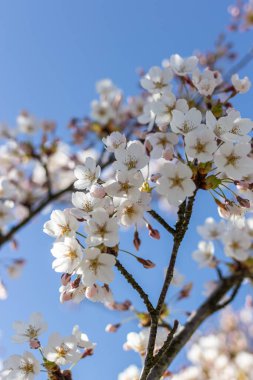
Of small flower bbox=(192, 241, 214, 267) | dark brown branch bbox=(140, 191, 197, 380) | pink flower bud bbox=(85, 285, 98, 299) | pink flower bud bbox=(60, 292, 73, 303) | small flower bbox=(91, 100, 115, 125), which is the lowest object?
dark brown branch bbox=(140, 191, 197, 380)

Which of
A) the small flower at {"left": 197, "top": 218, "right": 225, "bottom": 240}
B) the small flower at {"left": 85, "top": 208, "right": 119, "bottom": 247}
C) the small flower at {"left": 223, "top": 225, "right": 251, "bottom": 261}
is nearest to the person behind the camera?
the small flower at {"left": 85, "top": 208, "right": 119, "bottom": 247}

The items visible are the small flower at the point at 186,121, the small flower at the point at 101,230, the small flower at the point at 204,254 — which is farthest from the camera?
the small flower at the point at 204,254

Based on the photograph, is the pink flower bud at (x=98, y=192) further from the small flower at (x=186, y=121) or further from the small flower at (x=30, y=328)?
the small flower at (x=30, y=328)

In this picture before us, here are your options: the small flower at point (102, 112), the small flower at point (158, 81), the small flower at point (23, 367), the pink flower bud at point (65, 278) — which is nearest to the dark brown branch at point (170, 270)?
the pink flower bud at point (65, 278)

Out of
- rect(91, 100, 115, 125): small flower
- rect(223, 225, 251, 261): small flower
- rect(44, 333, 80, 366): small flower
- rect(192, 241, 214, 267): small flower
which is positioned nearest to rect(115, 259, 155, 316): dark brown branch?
rect(44, 333, 80, 366): small flower

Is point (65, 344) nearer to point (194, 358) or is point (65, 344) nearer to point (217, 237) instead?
point (217, 237)

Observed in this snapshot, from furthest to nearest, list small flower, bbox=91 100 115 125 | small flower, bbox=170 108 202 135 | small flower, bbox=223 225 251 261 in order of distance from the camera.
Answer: small flower, bbox=91 100 115 125 < small flower, bbox=223 225 251 261 < small flower, bbox=170 108 202 135

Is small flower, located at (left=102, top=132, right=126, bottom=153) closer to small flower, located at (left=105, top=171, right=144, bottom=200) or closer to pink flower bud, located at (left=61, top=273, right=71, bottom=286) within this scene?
small flower, located at (left=105, top=171, right=144, bottom=200)
